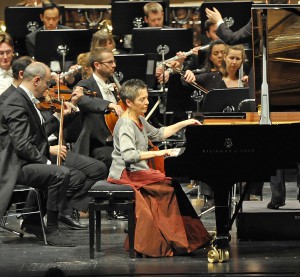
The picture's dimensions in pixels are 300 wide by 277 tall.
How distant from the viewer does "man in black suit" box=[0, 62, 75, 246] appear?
6.54m

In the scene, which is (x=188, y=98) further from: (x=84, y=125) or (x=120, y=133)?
(x=120, y=133)

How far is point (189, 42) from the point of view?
9.12 meters

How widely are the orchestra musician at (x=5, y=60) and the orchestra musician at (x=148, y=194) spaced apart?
2.09 metres

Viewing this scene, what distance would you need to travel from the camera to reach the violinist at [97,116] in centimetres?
777

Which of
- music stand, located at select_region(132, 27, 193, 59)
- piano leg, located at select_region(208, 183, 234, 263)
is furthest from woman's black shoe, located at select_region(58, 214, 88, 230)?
music stand, located at select_region(132, 27, 193, 59)

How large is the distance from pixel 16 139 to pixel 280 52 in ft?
6.31

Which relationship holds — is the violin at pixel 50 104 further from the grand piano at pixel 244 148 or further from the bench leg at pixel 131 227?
the grand piano at pixel 244 148

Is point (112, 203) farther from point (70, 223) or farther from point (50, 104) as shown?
point (50, 104)

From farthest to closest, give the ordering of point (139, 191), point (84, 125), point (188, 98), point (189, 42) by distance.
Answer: point (189, 42), point (188, 98), point (84, 125), point (139, 191)

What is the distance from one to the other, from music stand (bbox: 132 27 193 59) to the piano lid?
10.4 feet

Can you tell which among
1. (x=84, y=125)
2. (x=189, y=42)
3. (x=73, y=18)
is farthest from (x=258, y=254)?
(x=73, y=18)

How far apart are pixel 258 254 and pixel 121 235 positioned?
1.23 m

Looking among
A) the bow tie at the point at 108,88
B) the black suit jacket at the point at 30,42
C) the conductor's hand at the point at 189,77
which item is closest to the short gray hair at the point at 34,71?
the bow tie at the point at 108,88

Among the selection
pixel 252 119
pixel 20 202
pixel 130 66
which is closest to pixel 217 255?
pixel 252 119
